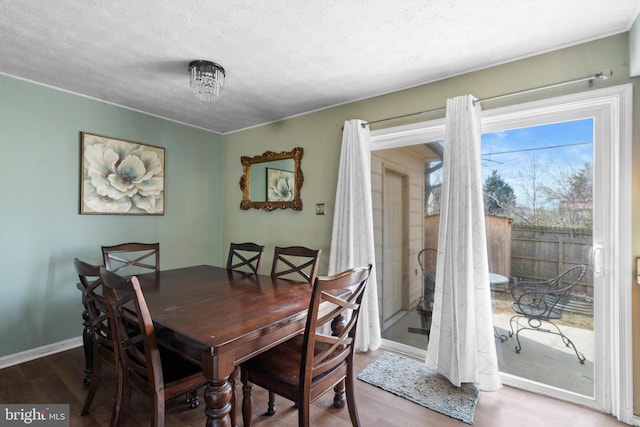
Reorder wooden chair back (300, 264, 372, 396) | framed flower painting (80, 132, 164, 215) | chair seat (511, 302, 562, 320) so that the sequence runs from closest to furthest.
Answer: wooden chair back (300, 264, 372, 396) → chair seat (511, 302, 562, 320) → framed flower painting (80, 132, 164, 215)

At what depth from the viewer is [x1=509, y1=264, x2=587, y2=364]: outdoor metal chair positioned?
1.97 meters

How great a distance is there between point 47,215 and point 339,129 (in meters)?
2.72

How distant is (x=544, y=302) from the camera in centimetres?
206

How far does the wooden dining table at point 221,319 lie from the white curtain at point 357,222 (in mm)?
705

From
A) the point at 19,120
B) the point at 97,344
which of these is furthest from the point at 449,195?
the point at 19,120

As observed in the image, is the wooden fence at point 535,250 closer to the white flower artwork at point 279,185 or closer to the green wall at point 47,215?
the white flower artwork at point 279,185

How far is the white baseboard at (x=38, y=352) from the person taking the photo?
233 cm

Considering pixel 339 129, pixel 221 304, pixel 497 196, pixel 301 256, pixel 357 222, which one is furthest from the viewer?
pixel 339 129

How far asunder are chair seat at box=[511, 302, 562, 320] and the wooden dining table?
5.11 feet

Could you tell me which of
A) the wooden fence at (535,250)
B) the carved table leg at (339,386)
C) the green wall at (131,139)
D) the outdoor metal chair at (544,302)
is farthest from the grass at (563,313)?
the carved table leg at (339,386)

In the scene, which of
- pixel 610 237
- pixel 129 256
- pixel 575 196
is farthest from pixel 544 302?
pixel 129 256

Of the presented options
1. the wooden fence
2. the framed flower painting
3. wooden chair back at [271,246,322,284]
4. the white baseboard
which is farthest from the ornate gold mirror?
the white baseboard

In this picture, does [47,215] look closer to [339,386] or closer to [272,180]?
[272,180]

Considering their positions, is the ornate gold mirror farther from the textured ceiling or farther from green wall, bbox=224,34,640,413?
the textured ceiling
